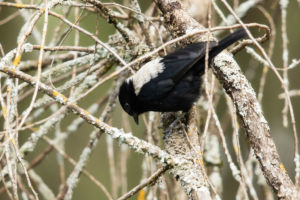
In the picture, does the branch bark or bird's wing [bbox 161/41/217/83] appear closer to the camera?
the branch bark

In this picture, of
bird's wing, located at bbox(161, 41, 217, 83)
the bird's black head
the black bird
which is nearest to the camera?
bird's wing, located at bbox(161, 41, 217, 83)

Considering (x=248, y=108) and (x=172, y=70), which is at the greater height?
(x=172, y=70)

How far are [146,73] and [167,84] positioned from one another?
259mm

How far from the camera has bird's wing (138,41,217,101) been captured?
363 centimetres

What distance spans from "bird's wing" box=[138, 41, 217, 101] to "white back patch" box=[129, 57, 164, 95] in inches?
1.5

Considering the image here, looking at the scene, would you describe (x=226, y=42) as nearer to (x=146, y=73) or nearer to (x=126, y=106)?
(x=146, y=73)

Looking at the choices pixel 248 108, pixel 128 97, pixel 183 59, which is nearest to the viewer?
pixel 248 108

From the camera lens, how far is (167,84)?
4.09 m

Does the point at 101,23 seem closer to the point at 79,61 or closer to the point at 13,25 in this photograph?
the point at 13,25

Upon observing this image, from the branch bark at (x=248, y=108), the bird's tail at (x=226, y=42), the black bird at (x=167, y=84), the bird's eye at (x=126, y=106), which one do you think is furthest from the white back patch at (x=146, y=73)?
the bird's tail at (x=226, y=42)

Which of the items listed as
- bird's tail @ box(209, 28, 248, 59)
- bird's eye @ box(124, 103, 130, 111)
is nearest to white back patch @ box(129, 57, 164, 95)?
bird's eye @ box(124, 103, 130, 111)

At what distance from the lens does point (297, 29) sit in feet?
19.7

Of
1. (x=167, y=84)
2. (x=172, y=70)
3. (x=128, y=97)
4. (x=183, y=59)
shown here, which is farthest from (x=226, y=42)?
(x=128, y=97)

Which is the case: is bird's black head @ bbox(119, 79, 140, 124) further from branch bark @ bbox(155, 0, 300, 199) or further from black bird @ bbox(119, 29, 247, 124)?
branch bark @ bbox(155, 0, 300, 199)
